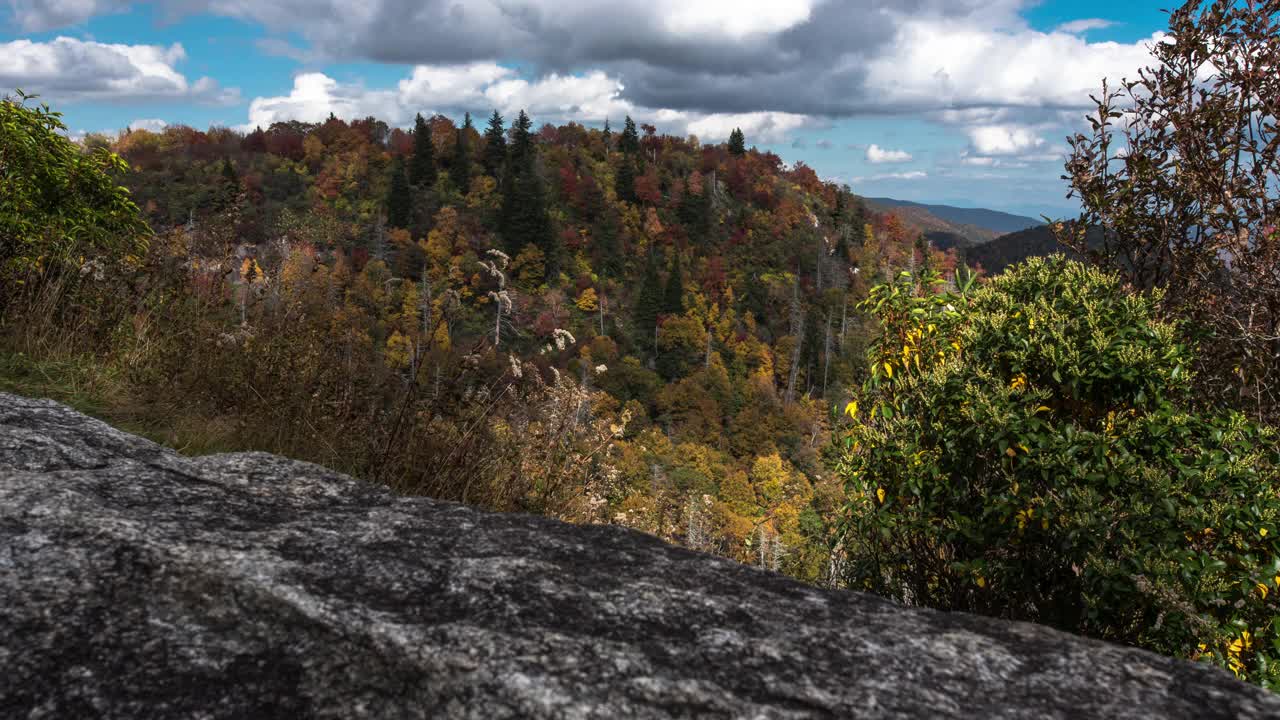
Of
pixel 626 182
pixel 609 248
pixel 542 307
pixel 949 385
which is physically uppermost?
pixel 626 182

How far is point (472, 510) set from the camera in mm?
2855

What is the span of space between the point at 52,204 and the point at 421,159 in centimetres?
13027

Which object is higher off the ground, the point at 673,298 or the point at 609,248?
the point at 609,248

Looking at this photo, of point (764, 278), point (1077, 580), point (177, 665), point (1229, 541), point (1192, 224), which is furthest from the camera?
point (764, 278)

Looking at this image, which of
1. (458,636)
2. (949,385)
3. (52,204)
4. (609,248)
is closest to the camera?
(458,636)

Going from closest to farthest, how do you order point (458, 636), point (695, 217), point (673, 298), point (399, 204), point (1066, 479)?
point (458, 636) < point (1066, 479) < point (673, 298) < point (399, 204) < point (695, 217)

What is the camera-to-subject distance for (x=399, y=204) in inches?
4552

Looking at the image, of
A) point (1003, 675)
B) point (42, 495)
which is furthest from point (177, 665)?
point (1003, 675)

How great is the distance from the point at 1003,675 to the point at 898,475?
2304 mm

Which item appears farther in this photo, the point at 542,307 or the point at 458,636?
the point at 542,307

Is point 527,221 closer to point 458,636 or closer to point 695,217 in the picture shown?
point 695,217

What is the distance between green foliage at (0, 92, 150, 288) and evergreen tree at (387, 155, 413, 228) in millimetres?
112835

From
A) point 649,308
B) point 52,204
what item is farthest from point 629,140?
point 52,204

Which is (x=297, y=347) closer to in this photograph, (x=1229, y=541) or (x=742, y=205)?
(x=1229, y=541)
